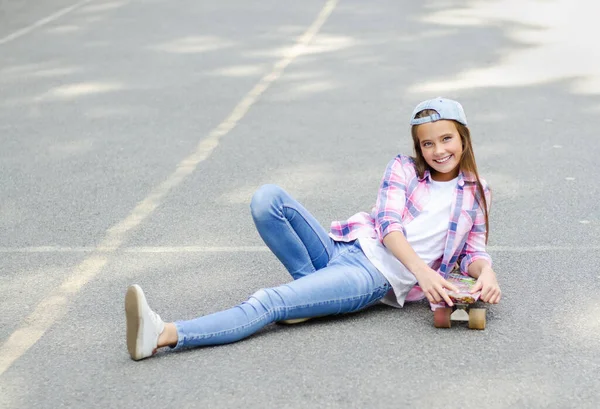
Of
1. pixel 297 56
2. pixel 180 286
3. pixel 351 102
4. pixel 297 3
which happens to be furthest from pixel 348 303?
pixel 297 3

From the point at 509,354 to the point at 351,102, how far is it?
4.87 meters

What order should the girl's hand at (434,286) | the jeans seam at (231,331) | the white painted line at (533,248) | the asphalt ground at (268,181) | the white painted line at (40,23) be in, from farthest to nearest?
1. the white painted line at (40,23)
2. the white painted line at (533,248)
3. the girl's hand at (434,286)
4. the jeans seam at (231,331)
5. the asphalt ground at (268,181)

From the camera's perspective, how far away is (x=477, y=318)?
13.9 feet

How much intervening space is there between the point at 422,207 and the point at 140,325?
128 centimetres

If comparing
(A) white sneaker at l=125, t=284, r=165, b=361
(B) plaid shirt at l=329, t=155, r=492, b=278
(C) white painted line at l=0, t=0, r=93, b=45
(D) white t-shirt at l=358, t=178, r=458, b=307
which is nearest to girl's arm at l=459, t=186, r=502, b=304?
(B) plaid shirt at l=329, t=155, r=492, b=278

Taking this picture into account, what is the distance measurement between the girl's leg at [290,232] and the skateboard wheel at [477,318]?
66 cm

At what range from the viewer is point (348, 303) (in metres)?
4.32

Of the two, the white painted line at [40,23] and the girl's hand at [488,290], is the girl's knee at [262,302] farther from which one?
the white painted line at [40,23]

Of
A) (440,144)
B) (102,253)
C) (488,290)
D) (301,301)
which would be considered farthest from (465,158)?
(102,253)

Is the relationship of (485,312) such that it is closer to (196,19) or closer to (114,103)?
(114,103)

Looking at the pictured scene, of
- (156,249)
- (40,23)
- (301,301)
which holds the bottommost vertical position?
(40,23)

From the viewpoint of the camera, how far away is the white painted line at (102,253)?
14.0 ft

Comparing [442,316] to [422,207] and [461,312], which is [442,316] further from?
[422,207]

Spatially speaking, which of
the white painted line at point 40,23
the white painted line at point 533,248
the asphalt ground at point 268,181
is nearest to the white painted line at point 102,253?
the asphalt ground at point 268,181
